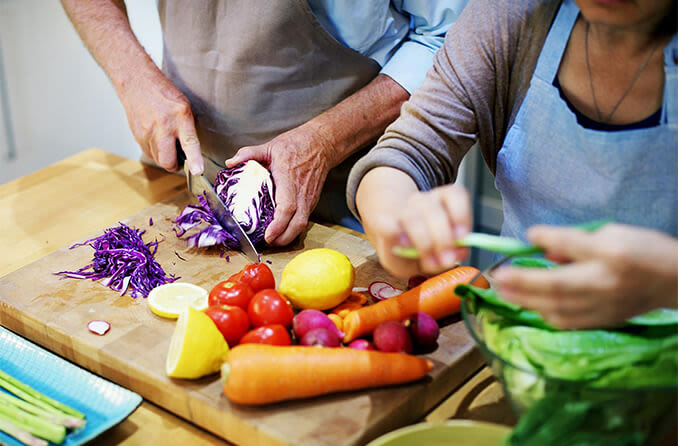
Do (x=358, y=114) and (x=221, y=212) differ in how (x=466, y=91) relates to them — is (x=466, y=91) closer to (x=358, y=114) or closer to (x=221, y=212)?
(x=358, y=114)

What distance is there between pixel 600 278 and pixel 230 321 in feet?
2.56

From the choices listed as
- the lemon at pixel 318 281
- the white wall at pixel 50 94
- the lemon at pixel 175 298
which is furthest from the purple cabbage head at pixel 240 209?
the white wall at pixel 50 94

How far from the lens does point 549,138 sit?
1413mm

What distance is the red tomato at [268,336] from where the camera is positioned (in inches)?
51.7

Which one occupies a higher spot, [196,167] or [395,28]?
[395,28]

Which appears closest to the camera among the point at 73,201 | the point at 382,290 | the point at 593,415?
the point at 593,415

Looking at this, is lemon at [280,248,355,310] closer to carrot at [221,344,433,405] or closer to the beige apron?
carrot at [221,344,433,405]

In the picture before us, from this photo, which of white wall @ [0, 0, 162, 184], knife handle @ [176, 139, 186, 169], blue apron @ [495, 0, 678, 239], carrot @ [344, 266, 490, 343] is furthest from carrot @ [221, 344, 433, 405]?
white wall @ [0, 0, 162, 184]

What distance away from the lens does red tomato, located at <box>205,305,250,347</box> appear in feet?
4.45

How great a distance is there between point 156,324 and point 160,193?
0.85 m

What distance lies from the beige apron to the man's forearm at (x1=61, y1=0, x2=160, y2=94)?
13cm

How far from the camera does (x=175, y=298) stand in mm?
1542

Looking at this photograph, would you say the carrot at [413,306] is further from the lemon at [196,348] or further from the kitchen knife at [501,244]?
the kitchen knife at [501,244]

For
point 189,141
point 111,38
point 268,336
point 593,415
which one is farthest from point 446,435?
point 111,38
